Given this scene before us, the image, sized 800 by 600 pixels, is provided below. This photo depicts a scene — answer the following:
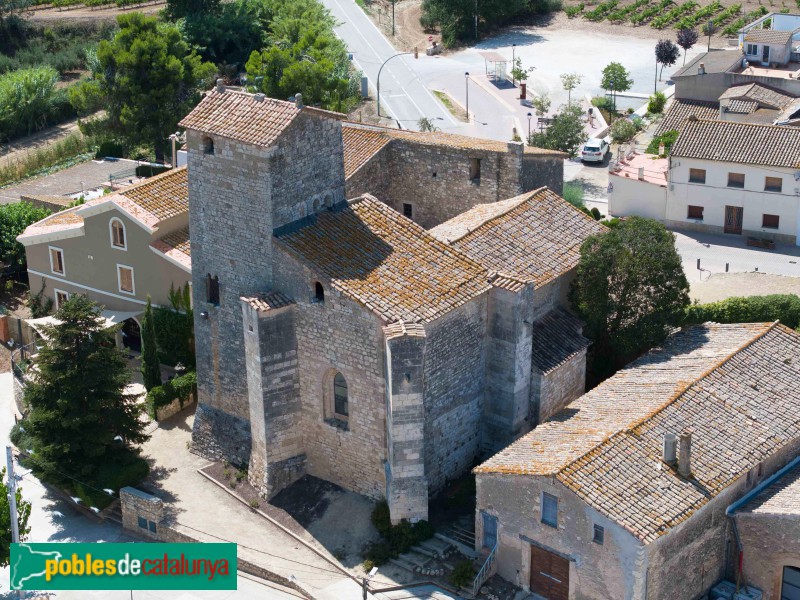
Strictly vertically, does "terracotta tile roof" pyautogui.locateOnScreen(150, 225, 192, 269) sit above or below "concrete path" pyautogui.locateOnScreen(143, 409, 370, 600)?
above

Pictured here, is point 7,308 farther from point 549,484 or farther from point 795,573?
point 795,573

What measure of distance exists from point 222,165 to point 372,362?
973 centimetres

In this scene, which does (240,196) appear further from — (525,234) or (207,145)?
(525,234)

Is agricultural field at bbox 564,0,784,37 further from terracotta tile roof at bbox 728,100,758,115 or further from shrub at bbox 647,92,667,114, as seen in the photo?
terracotta tile roof at bbox 728,100,758,115

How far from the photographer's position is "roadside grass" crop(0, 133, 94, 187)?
94.8 metres

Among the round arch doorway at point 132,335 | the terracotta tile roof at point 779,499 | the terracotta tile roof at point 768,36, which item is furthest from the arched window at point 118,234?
the terracotta tile roof at point 768,36

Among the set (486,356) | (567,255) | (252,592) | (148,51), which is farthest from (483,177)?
(148,51)

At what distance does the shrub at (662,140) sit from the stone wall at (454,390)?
40028mm

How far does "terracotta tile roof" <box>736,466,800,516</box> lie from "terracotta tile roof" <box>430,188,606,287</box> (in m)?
11.9

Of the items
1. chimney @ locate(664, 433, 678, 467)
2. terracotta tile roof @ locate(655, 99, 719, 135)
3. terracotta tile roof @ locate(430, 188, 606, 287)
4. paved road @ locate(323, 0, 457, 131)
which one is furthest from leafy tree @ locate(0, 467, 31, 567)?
terracotta tile roof @ locate(655, 99, 719, 135)

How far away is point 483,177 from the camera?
6512 centimetres

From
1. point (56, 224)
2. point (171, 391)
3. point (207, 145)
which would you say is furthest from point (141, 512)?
point (56, 224)

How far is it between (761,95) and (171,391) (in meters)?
50.2

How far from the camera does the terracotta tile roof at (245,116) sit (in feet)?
170
